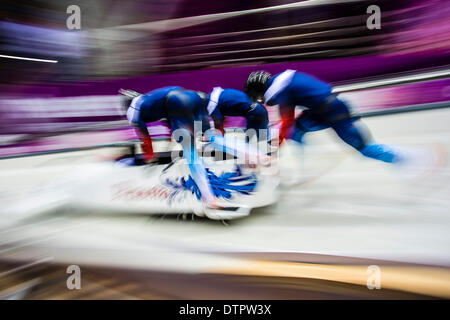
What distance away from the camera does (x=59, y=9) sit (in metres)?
1.33

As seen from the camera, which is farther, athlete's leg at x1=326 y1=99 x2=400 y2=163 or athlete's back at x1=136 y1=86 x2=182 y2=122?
athlete's back at x1=136 y1=86 x2=182 y2=122

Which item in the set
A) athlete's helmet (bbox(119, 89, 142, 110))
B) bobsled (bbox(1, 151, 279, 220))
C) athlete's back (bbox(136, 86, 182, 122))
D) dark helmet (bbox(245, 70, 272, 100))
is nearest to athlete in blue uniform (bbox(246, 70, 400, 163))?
dark helmet (bbox(245, 70, 272, 100))

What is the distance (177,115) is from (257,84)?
1.26ft

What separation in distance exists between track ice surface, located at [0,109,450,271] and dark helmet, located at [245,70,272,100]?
27cm

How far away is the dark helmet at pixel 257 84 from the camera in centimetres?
128

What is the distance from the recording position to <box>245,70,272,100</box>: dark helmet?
128cm

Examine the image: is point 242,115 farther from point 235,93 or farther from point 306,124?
point 306,124

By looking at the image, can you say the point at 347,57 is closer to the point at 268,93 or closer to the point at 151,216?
the point at 268,93

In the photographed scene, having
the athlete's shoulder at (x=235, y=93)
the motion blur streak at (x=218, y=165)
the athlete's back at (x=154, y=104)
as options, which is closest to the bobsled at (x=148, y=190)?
the motion blur streak at (x=218, y=165)

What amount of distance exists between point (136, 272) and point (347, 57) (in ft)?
4.28

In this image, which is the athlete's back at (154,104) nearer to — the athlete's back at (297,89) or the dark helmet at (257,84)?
the dark helmet at (257,84)

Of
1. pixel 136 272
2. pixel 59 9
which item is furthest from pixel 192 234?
pixel 59 9

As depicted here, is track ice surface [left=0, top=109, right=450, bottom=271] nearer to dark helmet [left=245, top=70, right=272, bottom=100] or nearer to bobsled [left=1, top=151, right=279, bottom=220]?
bobsled [left=1, top=151, right=279, bottom=220]

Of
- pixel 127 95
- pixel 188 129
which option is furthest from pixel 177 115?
pixel 127 95
